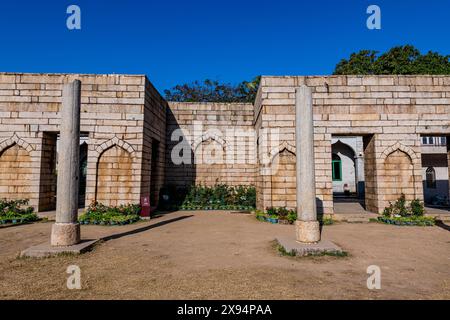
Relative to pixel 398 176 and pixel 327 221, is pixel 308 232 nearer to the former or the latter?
pixel 327 221

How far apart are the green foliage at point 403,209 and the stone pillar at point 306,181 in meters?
5.55

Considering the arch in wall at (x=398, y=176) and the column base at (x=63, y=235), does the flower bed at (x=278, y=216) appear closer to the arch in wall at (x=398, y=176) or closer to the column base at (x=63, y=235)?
the arch in wall at (x=398, y=176)

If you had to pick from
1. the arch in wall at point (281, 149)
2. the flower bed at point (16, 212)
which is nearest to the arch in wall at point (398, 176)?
the arch in wall at point (281, 149)

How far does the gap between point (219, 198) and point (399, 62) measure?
20280mm

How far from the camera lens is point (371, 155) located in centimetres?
1039

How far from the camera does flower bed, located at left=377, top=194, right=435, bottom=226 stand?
8.82 m

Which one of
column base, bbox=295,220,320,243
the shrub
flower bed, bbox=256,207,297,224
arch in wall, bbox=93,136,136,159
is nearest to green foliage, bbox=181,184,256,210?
flower bed, bbox=256,207,297,224

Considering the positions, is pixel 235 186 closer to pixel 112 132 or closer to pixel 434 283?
pixel 112 132

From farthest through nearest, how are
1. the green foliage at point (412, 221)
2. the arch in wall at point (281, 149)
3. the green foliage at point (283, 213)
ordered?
the arch in wall at point (281, 149) → the green foliage at point (283, 213) → the green foliage at point (412, 221)

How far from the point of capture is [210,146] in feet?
46.3

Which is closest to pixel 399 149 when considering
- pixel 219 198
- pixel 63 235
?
pixel 219 198

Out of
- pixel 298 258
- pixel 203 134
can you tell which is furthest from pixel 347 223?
pixel 203 134

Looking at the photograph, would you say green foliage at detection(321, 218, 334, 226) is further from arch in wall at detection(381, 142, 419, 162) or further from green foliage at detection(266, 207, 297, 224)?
arch in wall at detection(381, 142, 419, 162)

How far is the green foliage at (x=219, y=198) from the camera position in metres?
13.0
